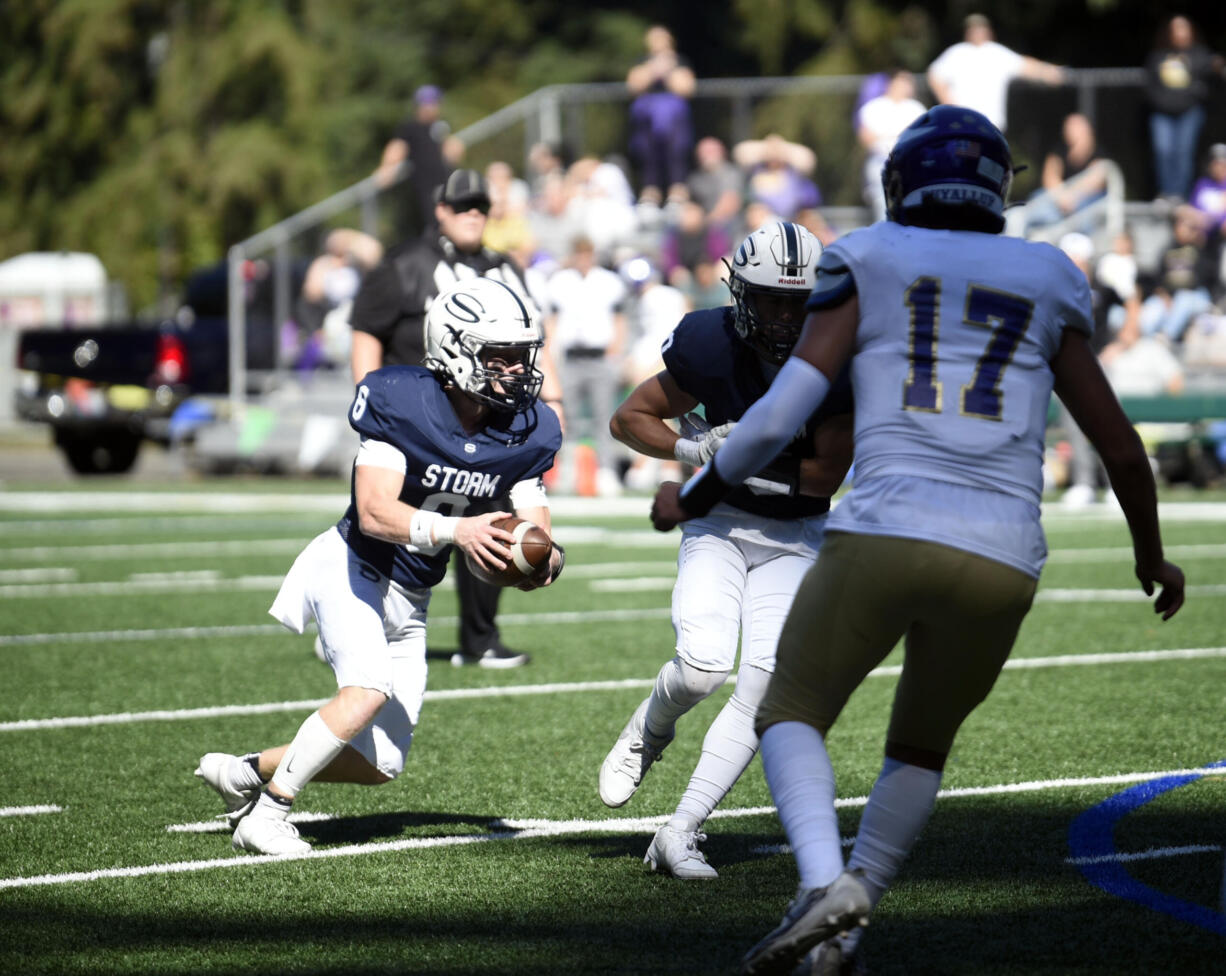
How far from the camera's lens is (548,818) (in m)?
5.33

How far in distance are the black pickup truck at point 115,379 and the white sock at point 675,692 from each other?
673 inches

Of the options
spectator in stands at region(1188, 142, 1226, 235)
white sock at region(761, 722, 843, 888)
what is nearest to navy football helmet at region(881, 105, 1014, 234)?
white sock at region(761, 722, 843, 888)

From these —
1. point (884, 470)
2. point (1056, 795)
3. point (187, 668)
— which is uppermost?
point (884, 470)

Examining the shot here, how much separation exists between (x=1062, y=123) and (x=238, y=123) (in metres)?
23.1

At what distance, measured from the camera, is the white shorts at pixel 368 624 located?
4953 millimetres

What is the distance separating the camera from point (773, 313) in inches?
186

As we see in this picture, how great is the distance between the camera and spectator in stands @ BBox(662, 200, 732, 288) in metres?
18.7

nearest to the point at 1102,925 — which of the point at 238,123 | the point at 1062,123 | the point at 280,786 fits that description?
the point at 280,786

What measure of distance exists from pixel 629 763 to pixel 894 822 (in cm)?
134

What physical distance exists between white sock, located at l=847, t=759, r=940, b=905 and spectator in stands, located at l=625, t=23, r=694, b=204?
16493 millimetres

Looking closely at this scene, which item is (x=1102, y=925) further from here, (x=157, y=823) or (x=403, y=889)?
(x=157, y=823)

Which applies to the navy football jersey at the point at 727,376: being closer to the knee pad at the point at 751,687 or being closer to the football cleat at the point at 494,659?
the knee pad at the point at 751,687

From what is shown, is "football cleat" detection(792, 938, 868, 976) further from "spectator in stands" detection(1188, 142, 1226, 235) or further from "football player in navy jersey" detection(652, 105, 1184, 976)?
"spectator in stands" detection(1188, 142, 1226, 235)

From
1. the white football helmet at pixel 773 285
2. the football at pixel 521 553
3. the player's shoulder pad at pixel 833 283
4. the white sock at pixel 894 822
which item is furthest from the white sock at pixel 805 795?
the white football helmet at pixel 773 285
